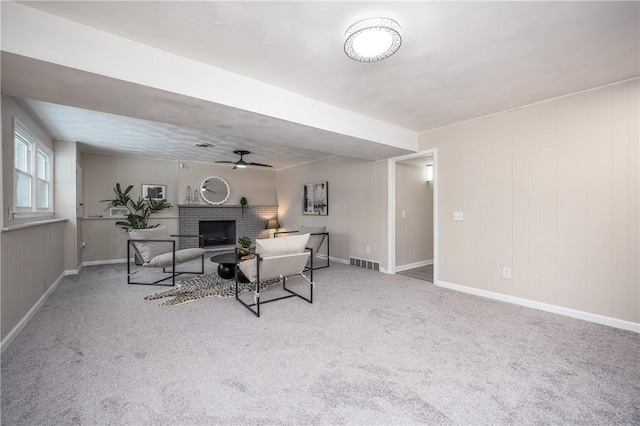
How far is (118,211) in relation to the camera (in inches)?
241

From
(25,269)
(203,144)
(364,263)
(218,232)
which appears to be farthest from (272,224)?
(25,269)

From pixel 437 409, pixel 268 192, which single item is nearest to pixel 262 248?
pixel 437 409

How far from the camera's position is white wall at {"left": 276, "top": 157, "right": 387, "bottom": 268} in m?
5.23

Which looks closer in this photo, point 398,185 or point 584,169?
point 584,169

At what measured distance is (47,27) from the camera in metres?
1.79

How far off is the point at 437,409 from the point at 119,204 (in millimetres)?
6850

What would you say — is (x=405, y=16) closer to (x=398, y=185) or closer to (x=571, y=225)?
(x=571, y=225)

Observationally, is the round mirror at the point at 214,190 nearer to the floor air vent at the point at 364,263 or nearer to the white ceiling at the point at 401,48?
the white ceiling at the point at 401,48

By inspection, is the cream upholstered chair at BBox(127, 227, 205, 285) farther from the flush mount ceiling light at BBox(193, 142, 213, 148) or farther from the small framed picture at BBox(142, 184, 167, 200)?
the small framed picture at BBox(142, 184, 167, 200)

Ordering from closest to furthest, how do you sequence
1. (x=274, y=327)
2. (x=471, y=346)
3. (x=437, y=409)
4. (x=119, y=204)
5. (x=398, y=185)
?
(x=437, y=409) → (x=471, y=346) → (x=274, y=327) → (x=398, y=185) → (x=119, y=204)

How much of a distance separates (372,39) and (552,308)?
11.3ft

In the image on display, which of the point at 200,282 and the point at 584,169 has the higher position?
the point at 584,169

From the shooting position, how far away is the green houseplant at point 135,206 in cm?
595

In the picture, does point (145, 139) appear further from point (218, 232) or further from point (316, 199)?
point (316, 199)
